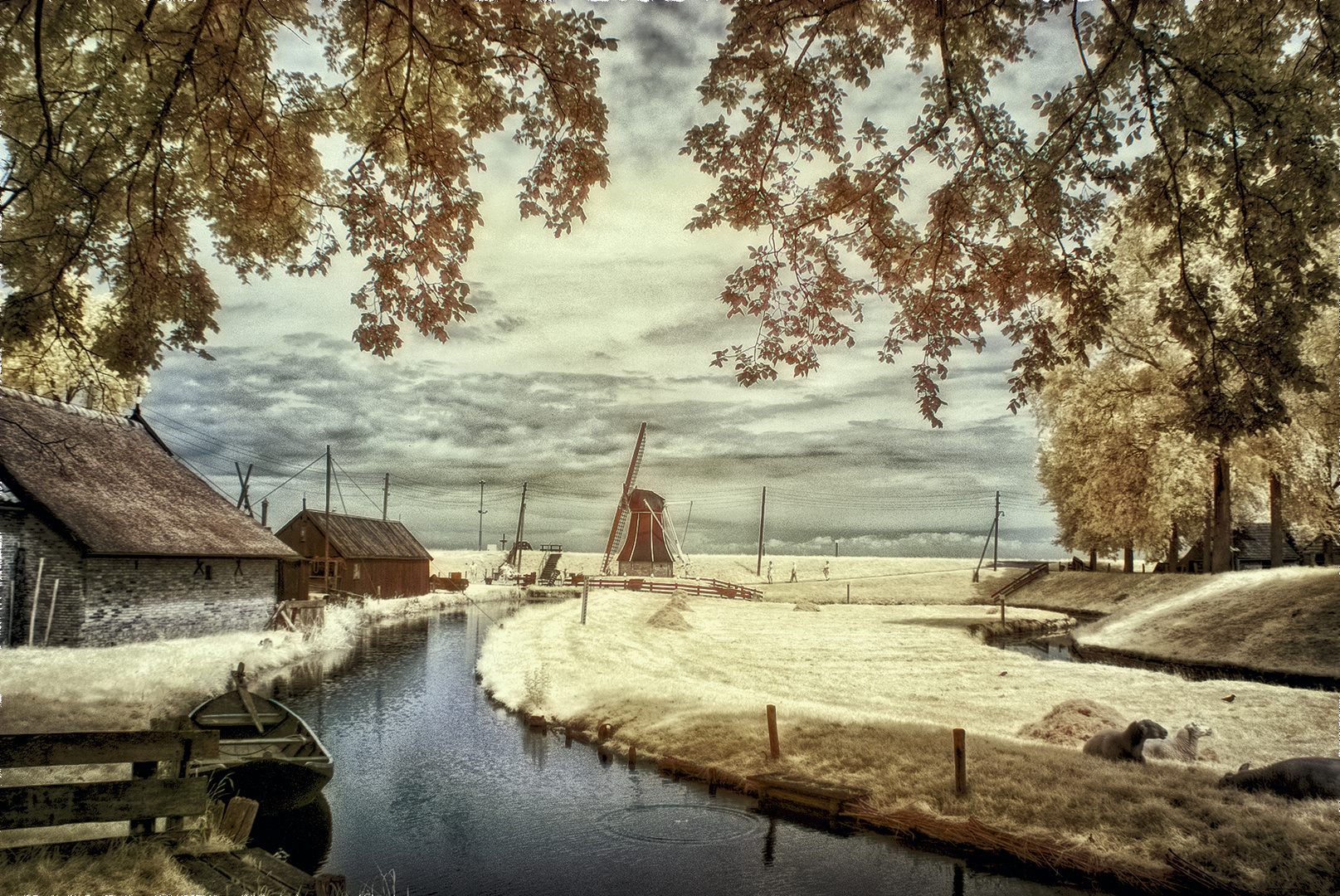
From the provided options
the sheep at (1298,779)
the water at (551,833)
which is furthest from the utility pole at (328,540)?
the sheep at (1298,779)

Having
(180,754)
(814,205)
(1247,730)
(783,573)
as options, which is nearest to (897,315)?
(814,205)

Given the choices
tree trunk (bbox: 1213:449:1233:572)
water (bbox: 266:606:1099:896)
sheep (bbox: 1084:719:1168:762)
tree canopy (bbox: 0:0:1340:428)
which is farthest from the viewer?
tree trunk (bbox: 1213:449:1233:572)

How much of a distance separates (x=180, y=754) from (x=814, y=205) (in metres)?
8.35

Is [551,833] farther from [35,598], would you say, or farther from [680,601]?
[680,601]

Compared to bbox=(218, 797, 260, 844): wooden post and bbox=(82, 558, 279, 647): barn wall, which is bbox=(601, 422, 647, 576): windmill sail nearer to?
bbox=(82, 558, 279, 647): barn wall

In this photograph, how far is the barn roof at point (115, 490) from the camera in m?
21.2

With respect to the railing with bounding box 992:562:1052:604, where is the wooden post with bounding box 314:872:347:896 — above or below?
below

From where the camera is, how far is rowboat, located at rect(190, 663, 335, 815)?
1002cm

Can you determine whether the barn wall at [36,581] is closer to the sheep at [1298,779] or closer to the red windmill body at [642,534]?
the sheep at [1298,779]

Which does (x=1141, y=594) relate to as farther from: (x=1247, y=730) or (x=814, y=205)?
(x=814, y=205)

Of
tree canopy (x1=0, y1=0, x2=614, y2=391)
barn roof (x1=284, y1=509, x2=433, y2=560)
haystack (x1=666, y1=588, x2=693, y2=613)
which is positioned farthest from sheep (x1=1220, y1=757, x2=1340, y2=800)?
barn roof (x1=284, y1=509, x2=433, y2=560)

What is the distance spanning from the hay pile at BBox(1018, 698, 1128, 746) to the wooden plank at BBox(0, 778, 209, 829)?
13398 mm

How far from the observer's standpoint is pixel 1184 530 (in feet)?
129

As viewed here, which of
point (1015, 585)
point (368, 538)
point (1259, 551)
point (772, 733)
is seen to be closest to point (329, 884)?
point (772, 733)
